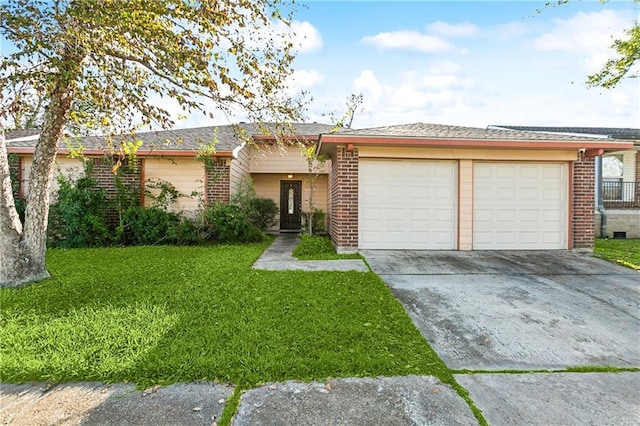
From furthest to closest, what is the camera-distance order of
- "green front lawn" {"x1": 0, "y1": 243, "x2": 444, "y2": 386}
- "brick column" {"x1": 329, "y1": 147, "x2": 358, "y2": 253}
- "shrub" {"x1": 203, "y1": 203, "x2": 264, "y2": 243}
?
"shrub" {"x1": 203, "y1": 203, "x2": 264, "y2": 243}
"brick column" {"x1": 329, "y1": 147, "x2": 358, "y2": 253}
"green front lawn" {"x1": 0, "y1": 243, "x2": 444, "y2": 386}

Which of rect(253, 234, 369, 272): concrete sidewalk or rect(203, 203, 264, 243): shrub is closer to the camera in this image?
rect(253, 234, 369, 272): concrete sidewalk

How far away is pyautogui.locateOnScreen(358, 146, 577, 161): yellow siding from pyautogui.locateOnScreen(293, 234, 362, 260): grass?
2.55 metres

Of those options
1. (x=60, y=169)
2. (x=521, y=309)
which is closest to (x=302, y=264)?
(x=521, y=309)

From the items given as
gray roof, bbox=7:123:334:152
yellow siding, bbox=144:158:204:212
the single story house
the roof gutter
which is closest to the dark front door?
gray roof, bbox=7:123:334:152

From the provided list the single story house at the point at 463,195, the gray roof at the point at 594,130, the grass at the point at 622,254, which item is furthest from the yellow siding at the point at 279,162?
the gray roof at the point at 594,130

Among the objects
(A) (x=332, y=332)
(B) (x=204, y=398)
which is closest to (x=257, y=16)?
(A) (x=332, y=332)

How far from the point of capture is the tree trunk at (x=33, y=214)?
496 cm

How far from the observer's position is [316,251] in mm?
8047

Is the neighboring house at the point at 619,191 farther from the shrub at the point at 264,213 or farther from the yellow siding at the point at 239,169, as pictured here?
the yellow siding at the point at 239,169

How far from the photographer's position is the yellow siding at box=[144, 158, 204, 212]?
10.3 meters

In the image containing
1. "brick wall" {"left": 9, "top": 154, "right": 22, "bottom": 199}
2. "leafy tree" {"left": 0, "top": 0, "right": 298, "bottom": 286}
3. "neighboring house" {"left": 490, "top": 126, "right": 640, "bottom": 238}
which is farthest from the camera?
"neighboring house" {"left": 490, "top": 126, "right": 640, "bottom": 238}

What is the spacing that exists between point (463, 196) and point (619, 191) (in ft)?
32.7

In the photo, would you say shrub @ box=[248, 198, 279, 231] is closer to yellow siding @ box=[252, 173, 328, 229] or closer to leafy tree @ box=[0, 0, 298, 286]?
yellow siding @ box=[252, 173, 328, 229]

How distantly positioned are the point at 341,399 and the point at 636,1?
1388 centimetres
